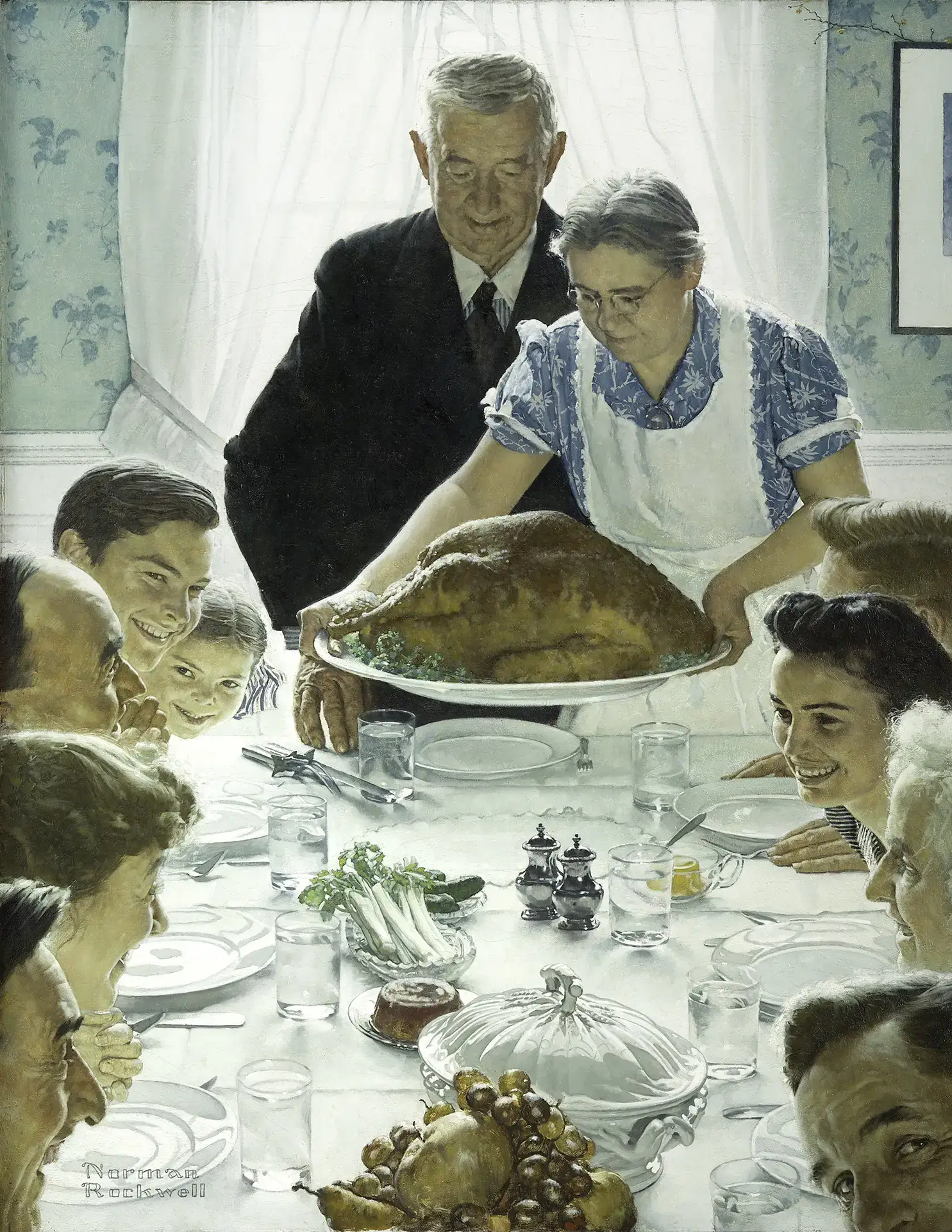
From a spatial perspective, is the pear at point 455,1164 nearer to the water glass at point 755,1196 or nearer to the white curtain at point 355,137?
the water glass at point 755,1196

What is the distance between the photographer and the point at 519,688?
65.4 inches

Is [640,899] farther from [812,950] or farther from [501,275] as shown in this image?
[501,275]

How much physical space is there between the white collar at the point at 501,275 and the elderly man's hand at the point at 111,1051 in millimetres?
1187

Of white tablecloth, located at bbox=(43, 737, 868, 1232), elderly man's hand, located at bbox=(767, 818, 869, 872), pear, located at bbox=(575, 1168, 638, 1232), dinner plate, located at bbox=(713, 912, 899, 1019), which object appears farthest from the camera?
elderly man's hand, located at bbox=(767, 818, 869, 872)

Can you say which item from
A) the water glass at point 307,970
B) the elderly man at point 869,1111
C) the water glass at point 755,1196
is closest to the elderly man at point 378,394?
the water glass at point 307,970

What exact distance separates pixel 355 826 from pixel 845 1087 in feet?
2.68

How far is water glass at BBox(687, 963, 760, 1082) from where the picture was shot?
5.39 ft

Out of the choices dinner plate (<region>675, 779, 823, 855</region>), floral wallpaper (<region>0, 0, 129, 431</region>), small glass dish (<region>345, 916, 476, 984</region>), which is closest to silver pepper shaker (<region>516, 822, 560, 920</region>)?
small glass dish (<region>345, 916, 476, 984</region>)

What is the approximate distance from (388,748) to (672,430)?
0.68 meters

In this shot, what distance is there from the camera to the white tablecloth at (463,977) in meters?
1.66

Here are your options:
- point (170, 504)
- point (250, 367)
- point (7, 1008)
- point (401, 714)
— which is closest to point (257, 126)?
point (250, 367)

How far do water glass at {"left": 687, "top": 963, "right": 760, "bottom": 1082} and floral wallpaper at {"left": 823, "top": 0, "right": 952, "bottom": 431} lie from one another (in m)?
0.84

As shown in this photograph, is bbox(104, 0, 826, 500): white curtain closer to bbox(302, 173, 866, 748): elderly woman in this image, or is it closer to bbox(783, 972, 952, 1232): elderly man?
bbox(302, 173, 866, 748): elderly woman

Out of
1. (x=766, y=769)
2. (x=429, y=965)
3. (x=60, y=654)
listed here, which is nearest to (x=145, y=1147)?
(x=429, y=965)
